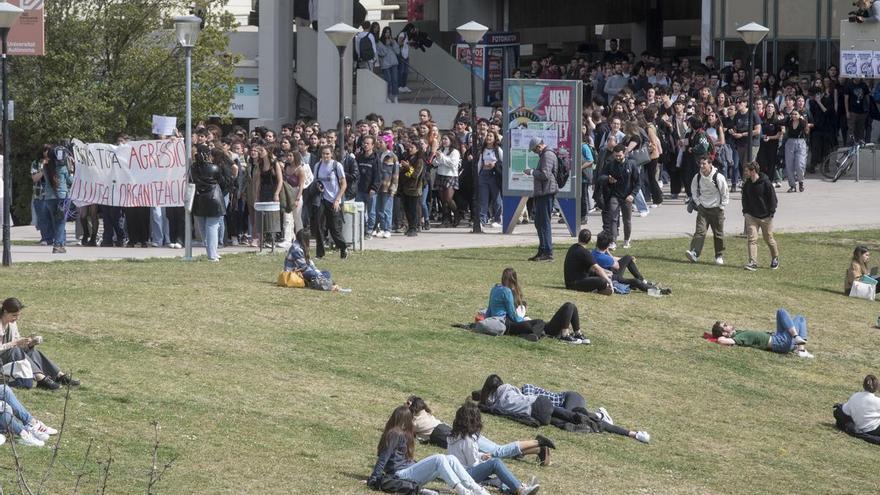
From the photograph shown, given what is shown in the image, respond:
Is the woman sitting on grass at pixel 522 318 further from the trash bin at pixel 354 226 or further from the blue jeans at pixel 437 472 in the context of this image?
the blue jeans at pixel 437 472

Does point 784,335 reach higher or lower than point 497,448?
higher

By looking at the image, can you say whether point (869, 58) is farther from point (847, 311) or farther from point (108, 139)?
point (108, 139)

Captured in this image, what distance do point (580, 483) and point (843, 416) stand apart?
4797 millimetres

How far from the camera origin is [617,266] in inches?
907

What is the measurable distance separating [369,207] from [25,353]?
13508 mm

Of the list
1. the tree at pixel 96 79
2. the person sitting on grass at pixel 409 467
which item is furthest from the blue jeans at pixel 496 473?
the tree at pixel 96 79

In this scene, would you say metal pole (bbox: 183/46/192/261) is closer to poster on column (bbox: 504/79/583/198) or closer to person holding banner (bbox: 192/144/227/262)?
person holding banner (bbox: 192/144/227/262)

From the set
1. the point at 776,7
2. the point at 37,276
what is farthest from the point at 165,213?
the point at 776,7

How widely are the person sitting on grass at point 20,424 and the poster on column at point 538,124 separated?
15339mm

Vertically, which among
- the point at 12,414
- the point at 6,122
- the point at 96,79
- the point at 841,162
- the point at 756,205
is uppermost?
the point at 96,79

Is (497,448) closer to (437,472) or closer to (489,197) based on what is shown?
(437,472)

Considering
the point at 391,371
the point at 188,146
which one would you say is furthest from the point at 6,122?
the point at 391,371

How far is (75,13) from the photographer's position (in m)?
37.0

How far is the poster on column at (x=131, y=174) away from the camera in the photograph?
26.0m
